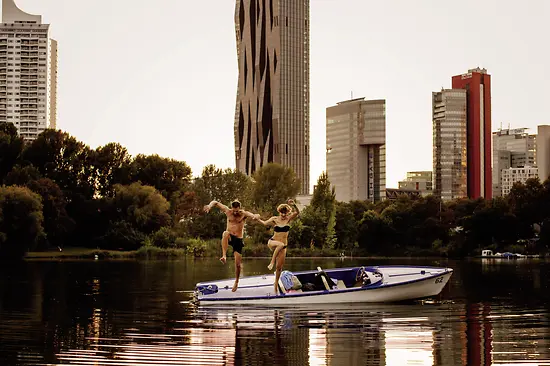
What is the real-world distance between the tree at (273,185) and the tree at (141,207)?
80.2ft

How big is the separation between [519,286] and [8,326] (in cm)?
2293

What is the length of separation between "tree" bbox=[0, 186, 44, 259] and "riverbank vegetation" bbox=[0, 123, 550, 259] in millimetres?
5091

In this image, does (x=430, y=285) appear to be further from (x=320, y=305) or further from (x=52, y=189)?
(x=52, y=189)

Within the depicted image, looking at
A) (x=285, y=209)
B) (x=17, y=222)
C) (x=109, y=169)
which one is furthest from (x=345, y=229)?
(x=285, y=209)

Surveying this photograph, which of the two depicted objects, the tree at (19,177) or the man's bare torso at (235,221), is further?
the tree at (19,177)

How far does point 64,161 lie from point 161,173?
576 inches

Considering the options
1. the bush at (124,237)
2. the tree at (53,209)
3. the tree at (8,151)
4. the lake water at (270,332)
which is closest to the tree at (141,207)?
the bush at (124,237)

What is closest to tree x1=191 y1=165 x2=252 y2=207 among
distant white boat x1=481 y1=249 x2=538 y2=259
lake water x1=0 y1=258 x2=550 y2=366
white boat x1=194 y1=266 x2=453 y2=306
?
distant white boat x1=481 y1=249 x2=538 y2=259

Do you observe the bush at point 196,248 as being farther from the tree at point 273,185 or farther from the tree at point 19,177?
the tree at point 273,185

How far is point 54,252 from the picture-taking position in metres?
87.2

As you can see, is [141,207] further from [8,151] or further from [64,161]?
[8,151]

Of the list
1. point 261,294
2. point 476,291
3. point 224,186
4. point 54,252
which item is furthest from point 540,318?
point 224,186

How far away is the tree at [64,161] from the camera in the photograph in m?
95.4

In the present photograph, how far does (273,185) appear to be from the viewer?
120m
